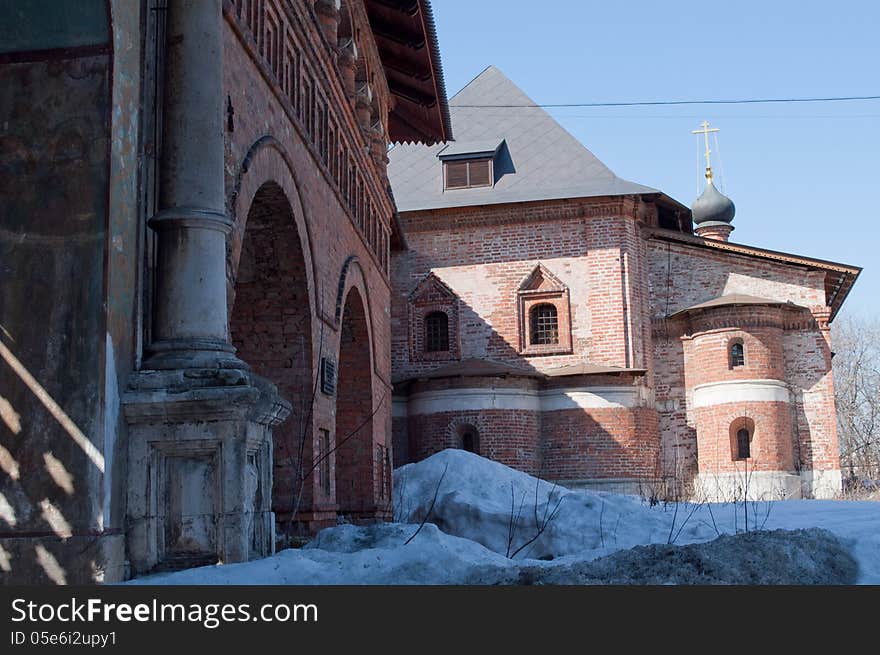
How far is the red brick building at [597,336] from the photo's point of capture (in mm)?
23766

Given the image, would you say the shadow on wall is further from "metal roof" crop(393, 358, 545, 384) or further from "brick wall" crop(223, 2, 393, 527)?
"metal roof" crop(393, 358, 545, 384)

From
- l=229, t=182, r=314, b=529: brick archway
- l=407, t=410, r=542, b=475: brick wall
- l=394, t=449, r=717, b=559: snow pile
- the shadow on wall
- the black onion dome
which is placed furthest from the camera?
the black onion dome

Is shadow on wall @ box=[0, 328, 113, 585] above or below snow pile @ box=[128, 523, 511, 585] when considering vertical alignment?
above

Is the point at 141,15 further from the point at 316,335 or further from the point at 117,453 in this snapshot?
the point at 316,335

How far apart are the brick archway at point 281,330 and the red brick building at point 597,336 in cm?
1303

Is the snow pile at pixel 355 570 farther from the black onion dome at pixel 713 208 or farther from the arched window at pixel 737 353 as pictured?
the black onion dome at pixel 713 208

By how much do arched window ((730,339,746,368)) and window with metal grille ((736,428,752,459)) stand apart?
164cm

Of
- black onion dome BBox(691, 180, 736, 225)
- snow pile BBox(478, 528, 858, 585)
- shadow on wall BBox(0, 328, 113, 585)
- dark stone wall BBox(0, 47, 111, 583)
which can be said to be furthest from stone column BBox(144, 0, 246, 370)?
black onion dome BBox(691, 180, 736, 225)

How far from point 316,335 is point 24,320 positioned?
576 centimetres

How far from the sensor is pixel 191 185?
6.05 meters

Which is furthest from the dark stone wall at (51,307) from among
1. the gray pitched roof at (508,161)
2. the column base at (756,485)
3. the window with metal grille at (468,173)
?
the window with metal grille at (468,173)

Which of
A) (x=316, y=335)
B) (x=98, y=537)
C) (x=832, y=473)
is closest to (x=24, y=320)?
(x=98, y=537)

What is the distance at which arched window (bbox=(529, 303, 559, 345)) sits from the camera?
25203mm

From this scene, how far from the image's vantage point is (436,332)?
26.2 m
